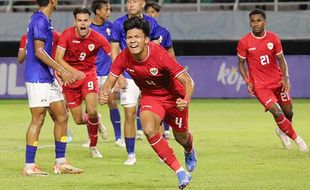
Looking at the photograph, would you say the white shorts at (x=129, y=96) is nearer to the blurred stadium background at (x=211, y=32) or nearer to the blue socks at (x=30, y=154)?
the blue socks at (x=30, y=154)

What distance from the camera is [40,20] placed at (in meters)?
11.2

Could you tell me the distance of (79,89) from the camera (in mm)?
13633

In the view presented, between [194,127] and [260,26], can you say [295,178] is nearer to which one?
[260,26]

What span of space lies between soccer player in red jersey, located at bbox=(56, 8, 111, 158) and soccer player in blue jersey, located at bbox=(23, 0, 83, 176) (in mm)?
1501

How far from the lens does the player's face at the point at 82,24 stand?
1299 cm

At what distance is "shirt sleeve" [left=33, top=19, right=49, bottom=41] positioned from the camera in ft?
36.4

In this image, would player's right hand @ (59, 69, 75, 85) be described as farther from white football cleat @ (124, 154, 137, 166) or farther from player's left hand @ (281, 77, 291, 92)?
player's left hand @ (281, 77, 291, 92)

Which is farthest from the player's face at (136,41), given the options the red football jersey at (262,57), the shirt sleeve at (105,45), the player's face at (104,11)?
the player's face at (104,11)

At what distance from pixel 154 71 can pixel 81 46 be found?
343 cm

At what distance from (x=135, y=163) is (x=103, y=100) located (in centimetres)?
258

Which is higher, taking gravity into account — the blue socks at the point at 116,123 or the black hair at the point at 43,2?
the black hair at the point at 43,2

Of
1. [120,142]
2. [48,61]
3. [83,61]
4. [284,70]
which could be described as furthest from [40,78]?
[284,70]

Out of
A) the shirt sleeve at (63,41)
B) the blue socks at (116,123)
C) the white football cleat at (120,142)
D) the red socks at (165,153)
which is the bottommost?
the white football cleat at (120,142)

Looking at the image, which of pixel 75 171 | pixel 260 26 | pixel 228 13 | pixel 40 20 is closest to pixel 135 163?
pixel 75 171
